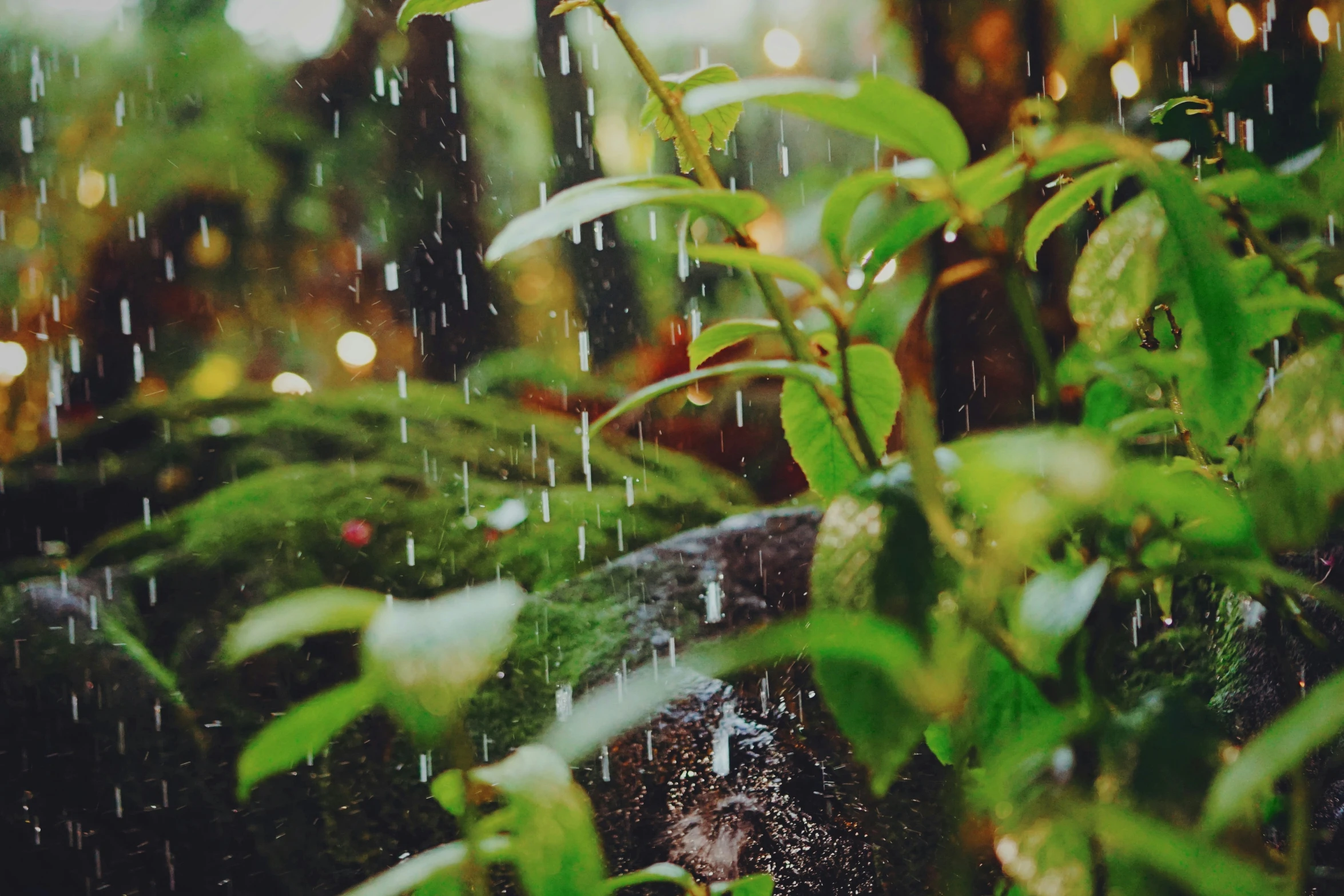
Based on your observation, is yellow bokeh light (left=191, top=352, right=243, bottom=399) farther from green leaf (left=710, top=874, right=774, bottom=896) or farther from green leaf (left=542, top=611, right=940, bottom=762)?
green leaf (left=542, top=611, right=940, bottom=762)

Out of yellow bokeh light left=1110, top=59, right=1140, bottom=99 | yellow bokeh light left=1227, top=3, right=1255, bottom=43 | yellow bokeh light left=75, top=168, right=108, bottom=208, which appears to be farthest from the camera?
yellow bokeh light left=75, top=168, right=108, bottom=208

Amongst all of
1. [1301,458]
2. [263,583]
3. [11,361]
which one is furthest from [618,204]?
[11,361]

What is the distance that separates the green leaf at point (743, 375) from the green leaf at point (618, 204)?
8 centimetres

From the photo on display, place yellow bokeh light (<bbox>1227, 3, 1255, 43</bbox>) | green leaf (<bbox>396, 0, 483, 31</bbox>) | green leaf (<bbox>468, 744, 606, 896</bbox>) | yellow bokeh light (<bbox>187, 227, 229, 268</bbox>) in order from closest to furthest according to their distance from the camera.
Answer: green leaf (<bbox>468, 744, 606, 896</bbox>)
green leaf (<bbox>396, 0, 483, 31</bbox>)
yellow bokeh light (<bbox>1227, 3, 1255, 43</bbox>)
yellow bokeh light (<bbox>187, 227, 229, 268</bbox>)

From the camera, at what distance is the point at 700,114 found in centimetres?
57

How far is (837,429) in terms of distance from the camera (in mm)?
503

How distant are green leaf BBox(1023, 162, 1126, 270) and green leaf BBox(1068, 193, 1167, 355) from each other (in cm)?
2

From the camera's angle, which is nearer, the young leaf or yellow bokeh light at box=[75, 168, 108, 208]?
the young leaf

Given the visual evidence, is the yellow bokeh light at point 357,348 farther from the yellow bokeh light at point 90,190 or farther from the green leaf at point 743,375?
the green leaf at point 743,375

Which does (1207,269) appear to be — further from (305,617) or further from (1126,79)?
(1126,79)

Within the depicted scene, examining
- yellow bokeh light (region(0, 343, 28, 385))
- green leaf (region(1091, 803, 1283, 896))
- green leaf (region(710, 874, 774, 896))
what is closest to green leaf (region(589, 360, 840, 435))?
green leaf (region(1091, 803, 1283, 896))

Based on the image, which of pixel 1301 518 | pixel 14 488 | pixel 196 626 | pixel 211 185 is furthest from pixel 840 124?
pixel 211 185

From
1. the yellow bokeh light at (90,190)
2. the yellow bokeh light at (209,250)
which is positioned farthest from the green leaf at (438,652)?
the yellow bokeh light at (90,190)

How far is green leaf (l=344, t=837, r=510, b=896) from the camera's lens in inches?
15.4
